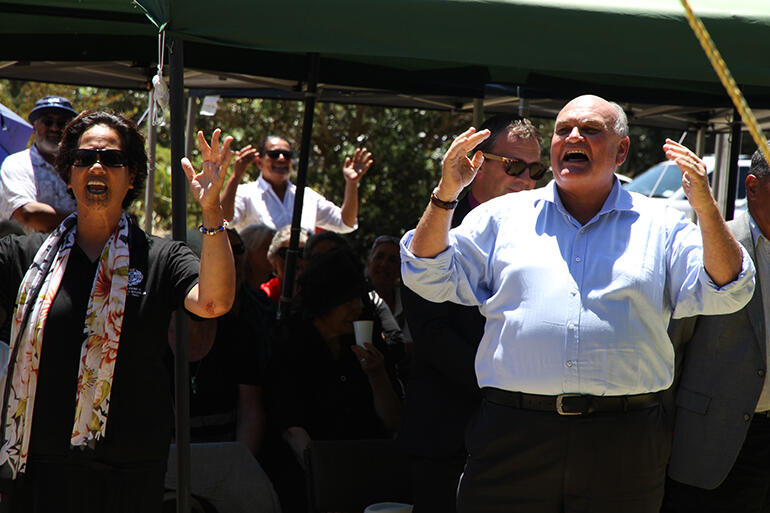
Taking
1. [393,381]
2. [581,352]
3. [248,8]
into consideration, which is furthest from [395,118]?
[581,352]

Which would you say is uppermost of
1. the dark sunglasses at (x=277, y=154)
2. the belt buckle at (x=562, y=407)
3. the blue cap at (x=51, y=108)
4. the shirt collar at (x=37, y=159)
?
the dark sunglasses at (x=277, y=154)

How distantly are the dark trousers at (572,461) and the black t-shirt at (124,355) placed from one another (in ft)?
3.29

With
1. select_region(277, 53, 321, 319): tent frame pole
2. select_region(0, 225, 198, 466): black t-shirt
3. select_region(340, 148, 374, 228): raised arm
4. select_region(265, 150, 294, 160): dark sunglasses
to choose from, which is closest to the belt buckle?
select_region(0, 225, 198, 466): black t-shirt

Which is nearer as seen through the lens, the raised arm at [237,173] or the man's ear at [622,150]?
the man's ear at [622,150]

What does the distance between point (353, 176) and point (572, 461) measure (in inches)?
164

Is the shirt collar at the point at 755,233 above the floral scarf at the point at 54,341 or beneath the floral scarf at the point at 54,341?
above

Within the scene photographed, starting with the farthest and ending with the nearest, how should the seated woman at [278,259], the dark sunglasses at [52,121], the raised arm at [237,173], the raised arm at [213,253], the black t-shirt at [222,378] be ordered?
the seated woman at [278,259]
the raised arm at [237,173]
the dark sunglasses at [52,121]
the black t-shirt at [222,378]
the raised arm at [213,253]

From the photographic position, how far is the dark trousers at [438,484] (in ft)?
10.7

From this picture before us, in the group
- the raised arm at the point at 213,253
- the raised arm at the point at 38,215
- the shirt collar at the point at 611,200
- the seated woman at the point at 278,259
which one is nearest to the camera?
the raised arm at the point at 213,253

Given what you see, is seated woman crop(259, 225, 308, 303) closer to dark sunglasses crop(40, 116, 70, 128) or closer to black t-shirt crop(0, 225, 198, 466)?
dark sunglasses crop(40, 116, 70, 128)

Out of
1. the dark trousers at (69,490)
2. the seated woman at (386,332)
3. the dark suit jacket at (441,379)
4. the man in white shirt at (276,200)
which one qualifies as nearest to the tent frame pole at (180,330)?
the dark trousers at (69,490)

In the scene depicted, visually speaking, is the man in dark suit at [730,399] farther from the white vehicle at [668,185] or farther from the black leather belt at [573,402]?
the white vehicle at [668,185]

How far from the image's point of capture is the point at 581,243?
2.71m

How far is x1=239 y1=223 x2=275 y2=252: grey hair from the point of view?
605 centimetres
